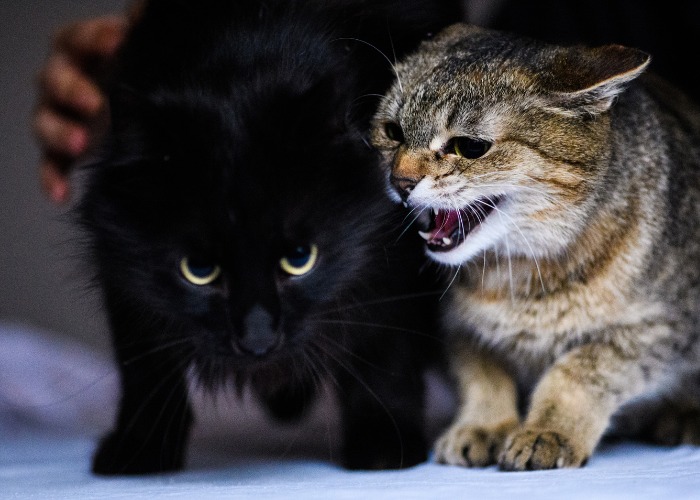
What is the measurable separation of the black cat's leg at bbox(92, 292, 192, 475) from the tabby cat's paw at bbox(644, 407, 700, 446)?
2.62 ft

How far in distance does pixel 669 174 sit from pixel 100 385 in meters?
A: 1.65

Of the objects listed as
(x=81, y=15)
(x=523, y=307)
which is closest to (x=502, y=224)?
(x=523, y=307)

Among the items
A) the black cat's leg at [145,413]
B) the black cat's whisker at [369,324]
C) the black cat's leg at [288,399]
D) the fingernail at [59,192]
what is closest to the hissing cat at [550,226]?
the black cat's whisker at [369,324]

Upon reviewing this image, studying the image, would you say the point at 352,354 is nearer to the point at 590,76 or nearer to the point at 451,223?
the point at 451,223

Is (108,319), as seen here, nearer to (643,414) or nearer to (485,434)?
(485,434)

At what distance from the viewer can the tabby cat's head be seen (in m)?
1.33

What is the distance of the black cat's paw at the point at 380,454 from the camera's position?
1.38 m

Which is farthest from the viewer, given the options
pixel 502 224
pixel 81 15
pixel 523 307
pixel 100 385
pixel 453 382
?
pixel 81 15

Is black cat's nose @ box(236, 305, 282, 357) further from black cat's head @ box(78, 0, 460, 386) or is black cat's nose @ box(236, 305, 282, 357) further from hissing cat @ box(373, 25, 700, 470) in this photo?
hissing cat @ box(373, 25, 700, 470)

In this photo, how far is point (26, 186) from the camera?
3.02m

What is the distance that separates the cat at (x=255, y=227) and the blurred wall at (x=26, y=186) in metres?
1.61

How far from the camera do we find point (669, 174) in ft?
4.89

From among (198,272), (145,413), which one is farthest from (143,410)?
(198,272)

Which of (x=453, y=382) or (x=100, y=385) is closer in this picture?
(x=453, y=382)
